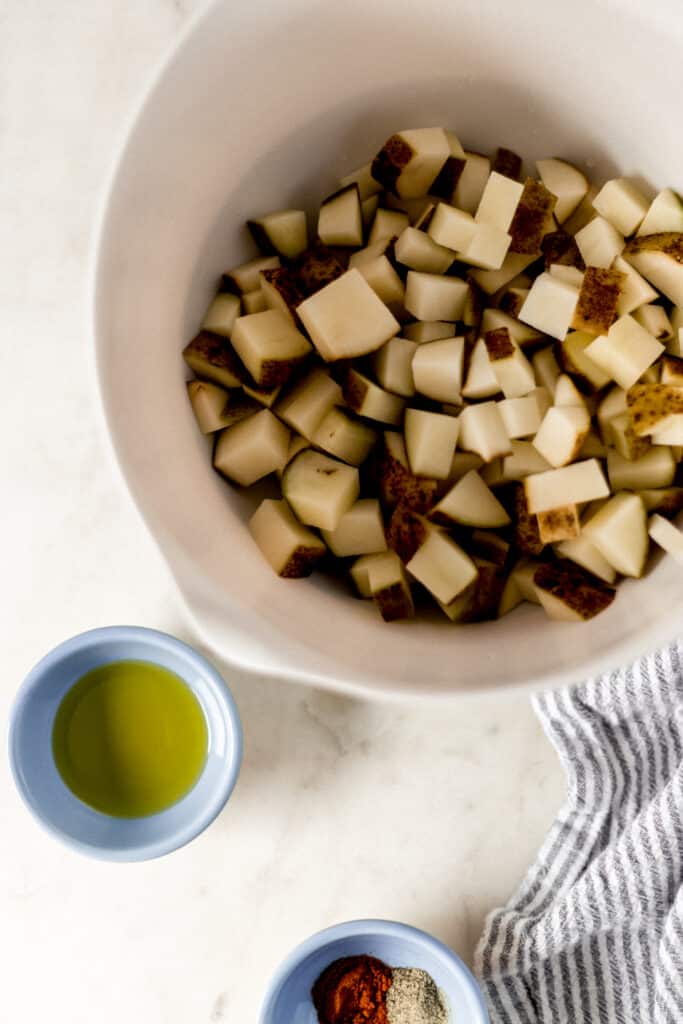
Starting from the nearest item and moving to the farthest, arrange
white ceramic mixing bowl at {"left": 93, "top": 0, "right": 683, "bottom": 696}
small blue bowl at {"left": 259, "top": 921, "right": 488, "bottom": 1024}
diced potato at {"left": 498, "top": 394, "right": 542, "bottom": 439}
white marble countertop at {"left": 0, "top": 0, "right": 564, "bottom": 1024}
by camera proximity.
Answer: white ceramic mixing bowl at {"left": 93, "top": 0, "right": 683, "bottom": 696} → diced potato at {"left": 498, "top": 394, "right": 542, "bottom": 439} → small blue bowl at {"left": 259, "top": 921, "right": 488, "bottom": 1024} → white marble countertop at {"left": 0, "top": 0, "right": 564, "bottom": 1024}

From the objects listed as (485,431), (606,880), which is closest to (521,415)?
(485,431)

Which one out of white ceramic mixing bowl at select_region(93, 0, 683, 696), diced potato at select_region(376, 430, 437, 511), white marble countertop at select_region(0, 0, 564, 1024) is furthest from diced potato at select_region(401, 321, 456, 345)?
white marble countertop at select_region(0, 0, 564, 1024)

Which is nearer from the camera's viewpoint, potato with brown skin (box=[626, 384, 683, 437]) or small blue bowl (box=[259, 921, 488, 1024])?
potato with brown skin (box=[626, 384, 683, 437])

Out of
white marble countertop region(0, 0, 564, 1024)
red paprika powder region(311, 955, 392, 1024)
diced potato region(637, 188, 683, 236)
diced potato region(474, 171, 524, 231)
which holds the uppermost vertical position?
diced potato region(474, 171, 524, 231)

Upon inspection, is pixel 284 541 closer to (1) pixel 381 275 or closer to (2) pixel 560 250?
(1) pixel 381 275

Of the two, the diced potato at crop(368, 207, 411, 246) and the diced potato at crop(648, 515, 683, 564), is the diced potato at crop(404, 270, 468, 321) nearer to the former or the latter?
the diced potato at crop(368, 207, 411, 246)

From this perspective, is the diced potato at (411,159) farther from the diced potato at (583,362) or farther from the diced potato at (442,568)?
the diced potato at (442,568)
